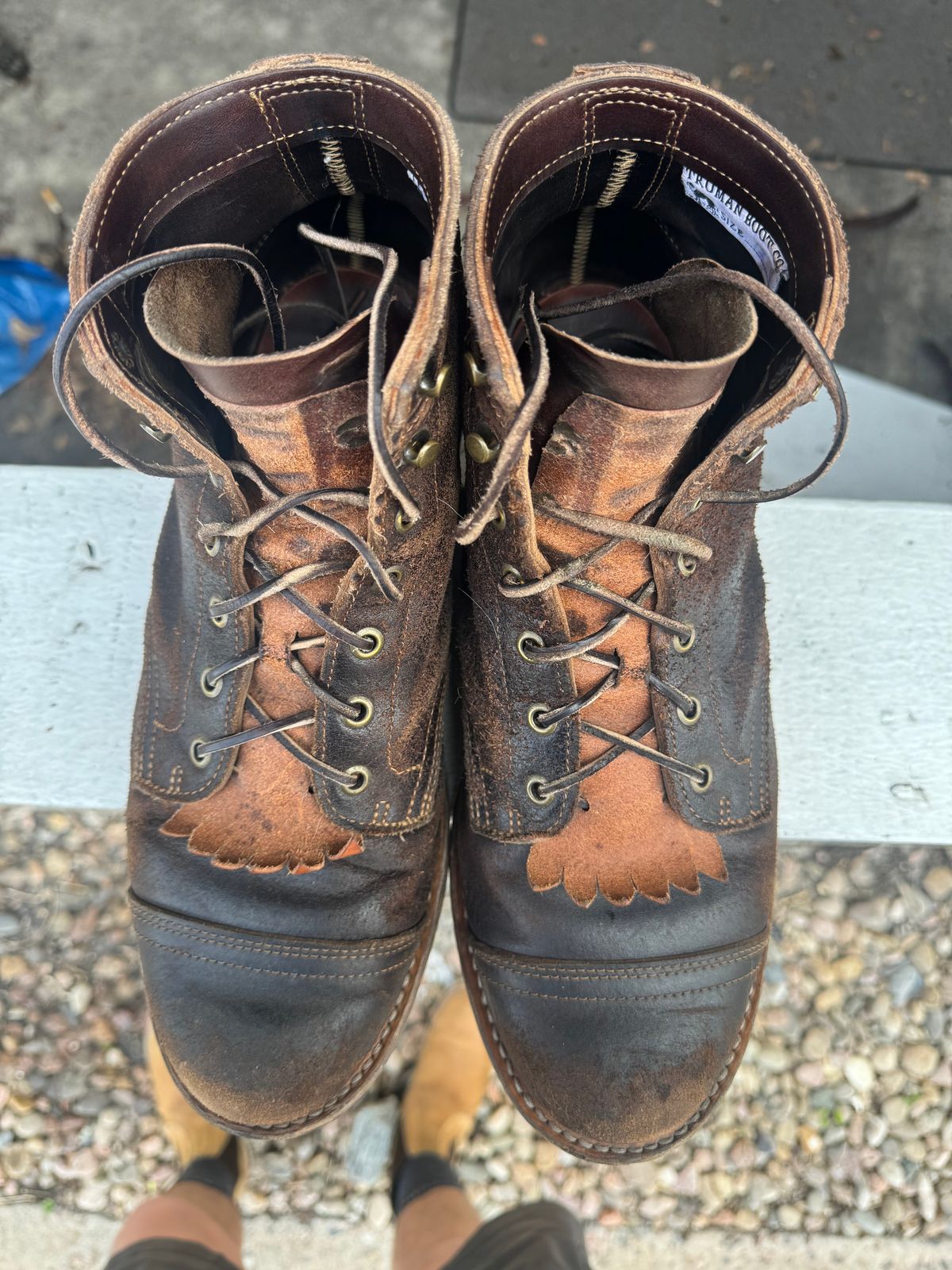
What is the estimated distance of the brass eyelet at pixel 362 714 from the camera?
1123mm

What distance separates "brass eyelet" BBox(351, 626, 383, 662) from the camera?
1.09 meters

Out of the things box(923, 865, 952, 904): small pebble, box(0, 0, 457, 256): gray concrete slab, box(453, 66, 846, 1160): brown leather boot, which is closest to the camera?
box(453, 66, 846, 1160): brown leather boot

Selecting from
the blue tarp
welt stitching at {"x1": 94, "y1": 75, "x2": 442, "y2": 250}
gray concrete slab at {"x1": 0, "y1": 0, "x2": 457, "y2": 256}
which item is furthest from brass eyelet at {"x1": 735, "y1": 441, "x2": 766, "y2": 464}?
the blue tarp

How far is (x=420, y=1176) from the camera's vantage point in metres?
1.81

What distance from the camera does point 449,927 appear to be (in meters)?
1.86

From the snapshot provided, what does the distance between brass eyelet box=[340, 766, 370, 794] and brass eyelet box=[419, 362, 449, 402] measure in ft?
1.67

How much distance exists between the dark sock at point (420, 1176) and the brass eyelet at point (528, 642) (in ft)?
4.34

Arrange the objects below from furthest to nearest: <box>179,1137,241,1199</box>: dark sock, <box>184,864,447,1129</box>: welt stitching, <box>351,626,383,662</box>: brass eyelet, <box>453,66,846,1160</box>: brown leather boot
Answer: <box>179,1137,241,1199</box>: dark sock → <box>184,864,447,1129</box>: welt stitching → <box>351,626,383,662</box>: brass eyelet → <box>453,66,846,1160</box>: brown leather boot

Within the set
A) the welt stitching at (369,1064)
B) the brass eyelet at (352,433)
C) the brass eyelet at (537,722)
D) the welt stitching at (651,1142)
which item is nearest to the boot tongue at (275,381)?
the brass eyelet at (352,433)

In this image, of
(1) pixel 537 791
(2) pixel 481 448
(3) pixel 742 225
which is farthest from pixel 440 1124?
(3) pixel 742 225

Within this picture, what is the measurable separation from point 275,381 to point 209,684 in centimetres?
48

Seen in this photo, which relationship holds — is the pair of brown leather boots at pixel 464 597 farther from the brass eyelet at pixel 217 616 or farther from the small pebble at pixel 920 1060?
the small pebble at pixel 920 1060

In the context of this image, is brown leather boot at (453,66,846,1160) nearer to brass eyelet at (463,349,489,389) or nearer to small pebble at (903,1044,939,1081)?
brass eyelet at (463,349,489,389)

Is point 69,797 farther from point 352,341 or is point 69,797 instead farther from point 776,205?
point 776,205
